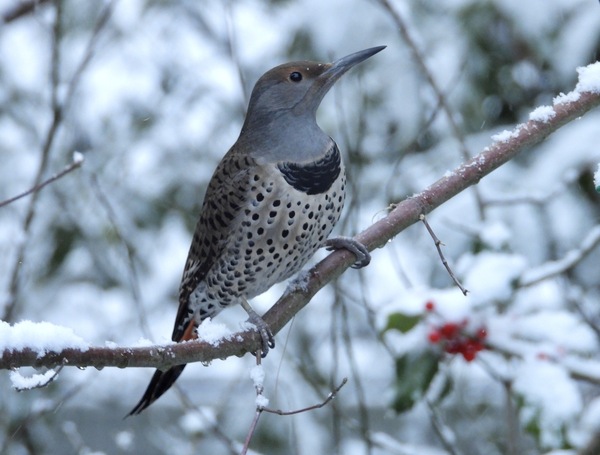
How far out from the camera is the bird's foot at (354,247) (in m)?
2.11

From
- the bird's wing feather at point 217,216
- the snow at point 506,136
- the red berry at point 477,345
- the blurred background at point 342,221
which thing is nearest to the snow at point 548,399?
the blurred background at point 342,221

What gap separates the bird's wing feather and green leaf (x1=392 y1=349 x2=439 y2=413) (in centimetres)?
64

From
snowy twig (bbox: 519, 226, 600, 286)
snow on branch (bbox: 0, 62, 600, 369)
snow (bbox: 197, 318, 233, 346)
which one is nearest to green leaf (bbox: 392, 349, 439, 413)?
snowy twig (bbox: 519, 226, 600, 286)

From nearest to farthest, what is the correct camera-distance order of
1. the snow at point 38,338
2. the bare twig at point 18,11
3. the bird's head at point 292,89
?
the snow at point 38,338 < the bird's head at point 292,89 < the bare twig at point 18,11

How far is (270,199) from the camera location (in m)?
2.43

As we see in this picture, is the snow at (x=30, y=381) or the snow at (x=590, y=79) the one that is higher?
the snow at (x=590, y=79)

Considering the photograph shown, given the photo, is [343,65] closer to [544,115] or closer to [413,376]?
[544,115]

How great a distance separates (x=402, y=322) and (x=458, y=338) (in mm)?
170

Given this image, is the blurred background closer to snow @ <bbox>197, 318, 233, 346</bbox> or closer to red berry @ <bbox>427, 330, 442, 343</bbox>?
red berry @ <bbox>427, 330, 442, 343</bbox>

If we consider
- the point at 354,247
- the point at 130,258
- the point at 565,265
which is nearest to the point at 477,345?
the point at 565,265

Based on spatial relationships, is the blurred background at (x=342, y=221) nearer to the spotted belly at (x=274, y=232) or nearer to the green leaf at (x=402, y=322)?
the green leaf at (x=402, y=322)

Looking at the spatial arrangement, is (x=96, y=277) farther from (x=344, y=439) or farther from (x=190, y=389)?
(x=344, y=439)

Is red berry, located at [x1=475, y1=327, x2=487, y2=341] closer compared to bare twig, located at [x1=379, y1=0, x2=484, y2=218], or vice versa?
red berry, located at [x1=475, y1=327, x2=487, y2=341]

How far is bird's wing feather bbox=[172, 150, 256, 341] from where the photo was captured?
2.49 metres
